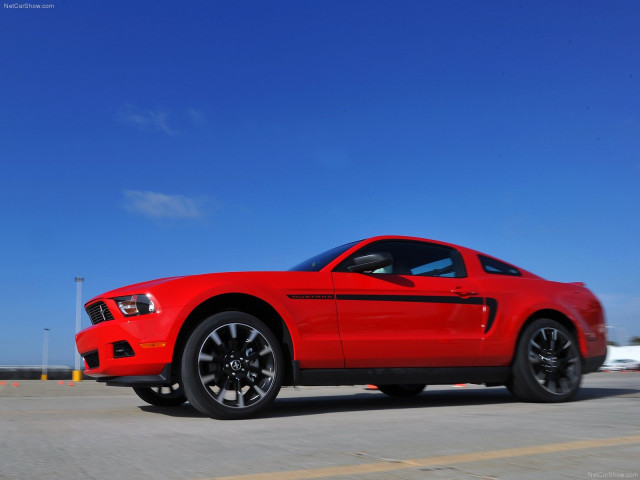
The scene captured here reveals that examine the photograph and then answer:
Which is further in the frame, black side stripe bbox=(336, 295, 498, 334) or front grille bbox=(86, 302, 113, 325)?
black side stripe bbox=(336, 295, 498, 334)

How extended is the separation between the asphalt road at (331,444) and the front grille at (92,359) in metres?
0.39

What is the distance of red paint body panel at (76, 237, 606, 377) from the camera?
4637 millimetres

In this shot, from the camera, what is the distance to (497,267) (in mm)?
6195

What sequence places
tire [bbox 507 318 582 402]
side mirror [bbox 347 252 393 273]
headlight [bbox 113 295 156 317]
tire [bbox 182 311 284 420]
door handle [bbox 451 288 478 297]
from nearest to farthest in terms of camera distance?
tire [bbox 182 311 284 420] < headlight [bbox 113 295 156 317] < side mirror [bbox 347 252 393 273] < door handle [bbox 451 288 478 297] < tire [bbox 507 318 582 402]

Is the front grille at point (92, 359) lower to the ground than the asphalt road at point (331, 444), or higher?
higher

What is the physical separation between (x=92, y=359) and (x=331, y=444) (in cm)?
260

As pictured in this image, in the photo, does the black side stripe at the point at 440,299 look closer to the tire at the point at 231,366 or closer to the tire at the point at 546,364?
the tire at the point at 546,364

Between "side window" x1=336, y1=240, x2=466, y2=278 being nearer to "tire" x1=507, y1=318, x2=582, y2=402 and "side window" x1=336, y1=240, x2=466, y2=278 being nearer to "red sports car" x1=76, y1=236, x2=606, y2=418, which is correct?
"red sports car" x1=76, y1=236, x2=606, y2=418

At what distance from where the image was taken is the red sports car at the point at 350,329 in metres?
4.61

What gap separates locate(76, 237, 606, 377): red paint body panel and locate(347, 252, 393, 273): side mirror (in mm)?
95

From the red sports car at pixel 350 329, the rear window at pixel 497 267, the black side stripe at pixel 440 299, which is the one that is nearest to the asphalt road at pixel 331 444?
the red sports car at pixel 350 329

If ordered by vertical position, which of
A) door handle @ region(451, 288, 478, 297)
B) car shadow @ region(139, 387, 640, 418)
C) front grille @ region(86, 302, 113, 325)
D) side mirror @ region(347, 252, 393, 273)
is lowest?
car shadow @ region(139, 387, 640, 418)

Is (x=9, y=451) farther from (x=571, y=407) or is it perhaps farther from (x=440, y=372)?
(x=571, y=407)

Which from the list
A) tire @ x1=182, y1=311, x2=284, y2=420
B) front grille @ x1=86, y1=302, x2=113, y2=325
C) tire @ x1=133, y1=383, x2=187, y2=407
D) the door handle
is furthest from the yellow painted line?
tire @ x1=133, y1=383, x2=187, y2=407
